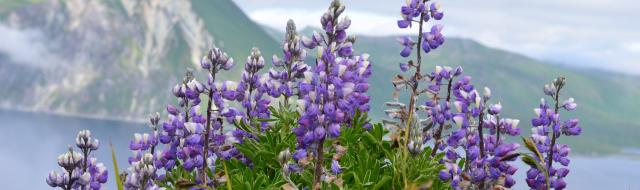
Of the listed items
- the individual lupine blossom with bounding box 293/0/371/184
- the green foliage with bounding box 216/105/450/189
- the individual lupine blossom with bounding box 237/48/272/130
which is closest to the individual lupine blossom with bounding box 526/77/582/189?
the green foliage with bounding box 216/105/450/189

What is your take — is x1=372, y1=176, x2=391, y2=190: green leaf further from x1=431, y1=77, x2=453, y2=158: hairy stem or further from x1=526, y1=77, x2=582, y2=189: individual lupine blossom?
x1=526, y1=77, x2=582, y2=189: individual lupine blossom

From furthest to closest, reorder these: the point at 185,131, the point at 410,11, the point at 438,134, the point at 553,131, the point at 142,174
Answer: the point at 410,11 → the point at 438,134 → the point at 553,131 → the point at 185,131 → the point at 142,174

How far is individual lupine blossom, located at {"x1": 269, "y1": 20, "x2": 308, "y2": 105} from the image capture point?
19.8ft

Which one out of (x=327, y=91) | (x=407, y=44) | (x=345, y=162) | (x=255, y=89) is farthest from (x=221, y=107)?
(x=407, y=44)

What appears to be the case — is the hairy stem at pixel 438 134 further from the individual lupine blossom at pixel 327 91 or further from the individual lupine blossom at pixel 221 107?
the individual lupine blossom at pixel 221 107

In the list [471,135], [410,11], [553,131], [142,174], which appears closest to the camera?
[142,174]

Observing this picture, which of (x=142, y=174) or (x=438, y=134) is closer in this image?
(x=142, y=174)

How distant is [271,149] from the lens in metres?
5.59

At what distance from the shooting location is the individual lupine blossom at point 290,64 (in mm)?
6035

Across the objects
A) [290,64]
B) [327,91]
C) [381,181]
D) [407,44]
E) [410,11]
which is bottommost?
[381,181]

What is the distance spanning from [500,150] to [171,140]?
2.79 meters

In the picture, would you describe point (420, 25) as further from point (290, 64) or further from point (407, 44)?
point (290, 64)

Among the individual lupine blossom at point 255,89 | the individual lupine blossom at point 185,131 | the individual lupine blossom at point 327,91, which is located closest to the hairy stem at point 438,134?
the individual lupine blossom at point 327,91

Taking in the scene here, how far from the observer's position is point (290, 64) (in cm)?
614
